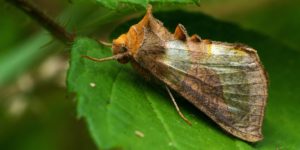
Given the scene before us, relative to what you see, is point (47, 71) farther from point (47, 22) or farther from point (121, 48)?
point (121, 48)

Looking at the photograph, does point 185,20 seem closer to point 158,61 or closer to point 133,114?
point 158,61

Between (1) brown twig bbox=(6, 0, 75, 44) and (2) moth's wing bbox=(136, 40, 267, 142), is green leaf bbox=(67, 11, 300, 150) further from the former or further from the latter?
(1) brown twig bbox=(6, 0, 75, 44)

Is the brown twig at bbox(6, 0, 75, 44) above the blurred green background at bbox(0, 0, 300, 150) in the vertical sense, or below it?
above

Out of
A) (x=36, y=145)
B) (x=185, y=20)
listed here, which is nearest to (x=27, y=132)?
(x=36, y=145)

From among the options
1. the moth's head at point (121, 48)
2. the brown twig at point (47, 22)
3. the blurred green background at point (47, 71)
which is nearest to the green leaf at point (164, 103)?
the moth's head at point (121, 48)

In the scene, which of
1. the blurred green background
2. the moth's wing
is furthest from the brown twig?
the blurred green background

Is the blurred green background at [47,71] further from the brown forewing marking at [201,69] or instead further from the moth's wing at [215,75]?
the moth's wing at [215,75]
